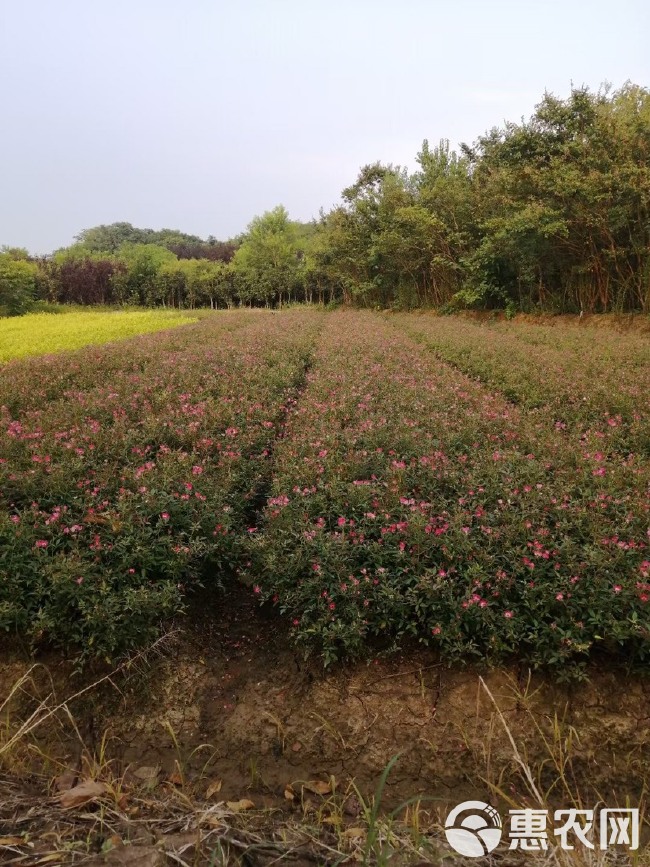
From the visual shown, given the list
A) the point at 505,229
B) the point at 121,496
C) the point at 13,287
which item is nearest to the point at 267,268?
the point at 13,287

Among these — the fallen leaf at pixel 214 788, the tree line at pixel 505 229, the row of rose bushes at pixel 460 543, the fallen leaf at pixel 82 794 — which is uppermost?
the tree line at pixel 505 229

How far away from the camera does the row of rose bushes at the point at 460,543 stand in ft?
8.43

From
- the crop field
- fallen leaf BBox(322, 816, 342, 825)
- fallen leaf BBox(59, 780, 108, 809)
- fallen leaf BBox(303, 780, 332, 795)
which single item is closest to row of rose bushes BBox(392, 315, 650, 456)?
the crop field

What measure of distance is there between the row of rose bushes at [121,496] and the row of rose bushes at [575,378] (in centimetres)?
348

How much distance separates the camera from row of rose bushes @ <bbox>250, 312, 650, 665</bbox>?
2.57 metres

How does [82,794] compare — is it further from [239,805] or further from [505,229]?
[505,229]

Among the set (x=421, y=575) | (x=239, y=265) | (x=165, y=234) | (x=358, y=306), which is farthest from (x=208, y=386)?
(x=165, y=234)

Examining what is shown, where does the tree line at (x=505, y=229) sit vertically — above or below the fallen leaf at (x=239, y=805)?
above

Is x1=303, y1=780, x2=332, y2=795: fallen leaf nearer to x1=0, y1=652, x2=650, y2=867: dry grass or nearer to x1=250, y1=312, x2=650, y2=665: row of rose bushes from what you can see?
x1=0, y1=652, x2=650, y2=867: dry grass

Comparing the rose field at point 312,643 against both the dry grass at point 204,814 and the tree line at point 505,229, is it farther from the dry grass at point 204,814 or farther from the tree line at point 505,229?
the tree line at point 505,229

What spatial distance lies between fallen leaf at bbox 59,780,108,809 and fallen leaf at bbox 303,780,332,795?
2.78ft

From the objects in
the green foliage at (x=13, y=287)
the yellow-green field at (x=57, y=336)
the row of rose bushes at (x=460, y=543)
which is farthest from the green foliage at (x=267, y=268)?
the row of rose bushes at (x=460, y=543)

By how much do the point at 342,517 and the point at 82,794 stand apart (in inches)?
76.7

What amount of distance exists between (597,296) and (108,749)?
19942 mm
